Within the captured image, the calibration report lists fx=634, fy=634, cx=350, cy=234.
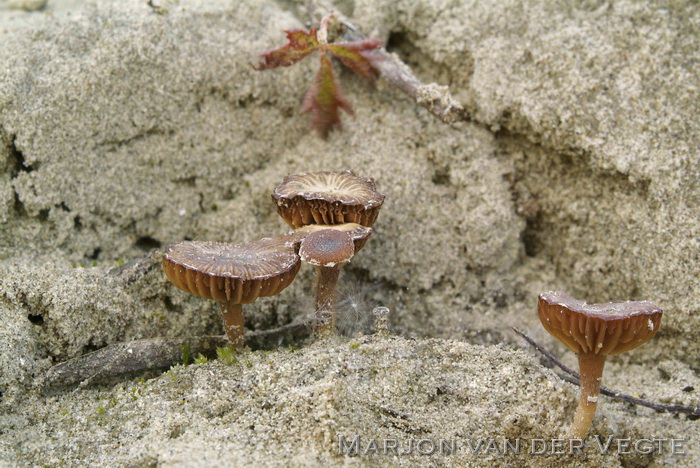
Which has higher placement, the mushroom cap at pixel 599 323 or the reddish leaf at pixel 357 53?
the reddish leaf at pixel 357 53

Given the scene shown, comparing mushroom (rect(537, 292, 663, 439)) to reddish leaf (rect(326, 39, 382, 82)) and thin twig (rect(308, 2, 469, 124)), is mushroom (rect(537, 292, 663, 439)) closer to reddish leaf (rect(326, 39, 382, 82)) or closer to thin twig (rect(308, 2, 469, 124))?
thin twig (rect(308, 2, 469, 124))

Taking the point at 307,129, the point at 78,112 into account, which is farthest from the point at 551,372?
the point at 78,112

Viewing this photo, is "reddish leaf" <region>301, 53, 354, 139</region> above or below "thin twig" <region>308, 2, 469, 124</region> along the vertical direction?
below

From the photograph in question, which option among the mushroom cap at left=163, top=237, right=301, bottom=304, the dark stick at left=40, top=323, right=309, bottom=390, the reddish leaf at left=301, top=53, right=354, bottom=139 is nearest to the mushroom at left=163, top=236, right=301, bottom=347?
the mushroom cap at left=163, top=237, right=301, bottom=304

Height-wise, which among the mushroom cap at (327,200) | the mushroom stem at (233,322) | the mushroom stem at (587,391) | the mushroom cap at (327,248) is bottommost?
the mushroom stem at (233,322)

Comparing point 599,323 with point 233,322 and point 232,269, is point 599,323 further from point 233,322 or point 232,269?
point 233,322

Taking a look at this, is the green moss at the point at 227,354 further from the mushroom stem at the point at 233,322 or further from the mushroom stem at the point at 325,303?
the mushroom stem at the point at 325,303

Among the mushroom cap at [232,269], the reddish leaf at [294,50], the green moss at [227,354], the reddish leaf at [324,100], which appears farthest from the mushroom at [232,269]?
the reddish leaf at [294,50]
